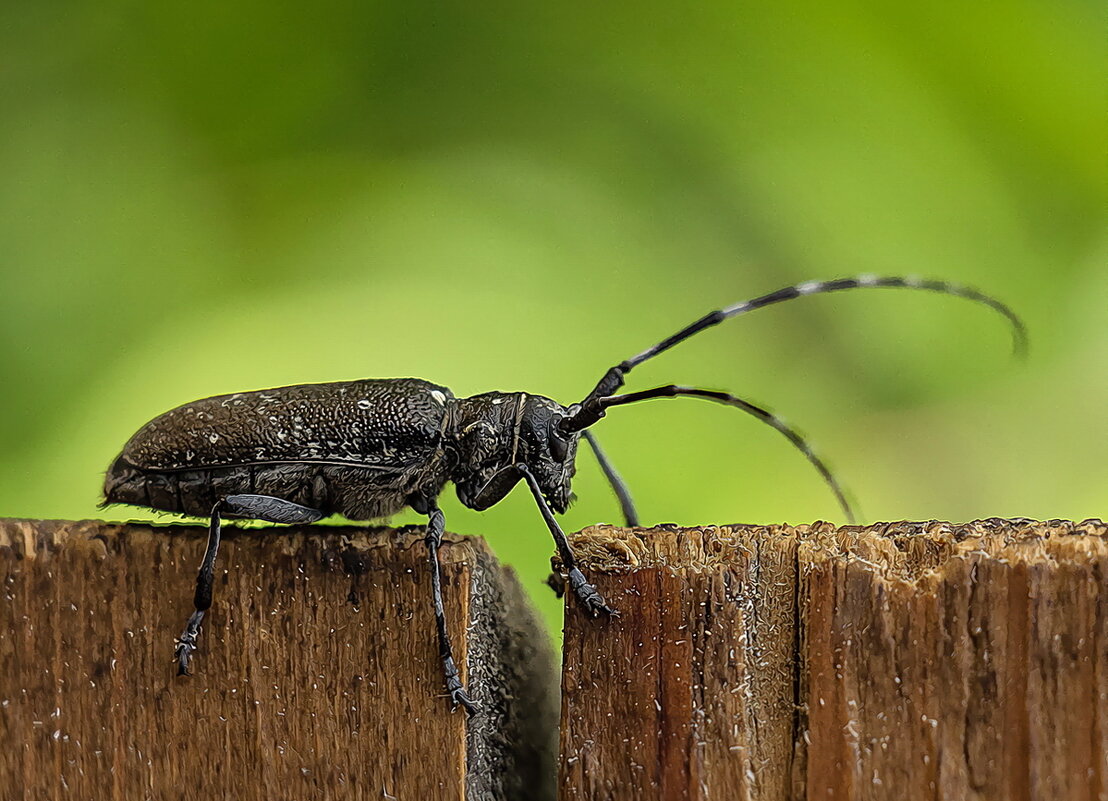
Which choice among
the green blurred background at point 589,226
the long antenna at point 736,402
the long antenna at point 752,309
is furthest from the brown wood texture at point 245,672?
the green blurred background at point 589,226

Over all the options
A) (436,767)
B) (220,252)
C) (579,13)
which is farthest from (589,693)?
(579,13)

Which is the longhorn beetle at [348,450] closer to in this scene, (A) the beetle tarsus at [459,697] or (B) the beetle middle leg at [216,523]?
(B) the beetle middle leg at [216,523]

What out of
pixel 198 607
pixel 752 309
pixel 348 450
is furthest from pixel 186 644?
pixel 752 309

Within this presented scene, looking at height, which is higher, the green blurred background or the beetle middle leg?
the green blurred background

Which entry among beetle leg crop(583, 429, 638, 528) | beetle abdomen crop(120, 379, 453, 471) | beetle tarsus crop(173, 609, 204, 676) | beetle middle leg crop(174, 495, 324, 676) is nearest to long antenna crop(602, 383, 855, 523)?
beetle leg crop(583, 429, 638, 528)

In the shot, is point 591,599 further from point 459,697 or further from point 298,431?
point 298,431

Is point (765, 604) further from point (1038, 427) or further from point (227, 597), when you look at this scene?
point (1038, 427)

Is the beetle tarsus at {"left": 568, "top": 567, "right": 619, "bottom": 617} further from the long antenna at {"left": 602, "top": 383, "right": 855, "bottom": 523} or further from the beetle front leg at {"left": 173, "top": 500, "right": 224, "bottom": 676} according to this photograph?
the long antenna at {"left": 602, "top": 383, "right": 855, "bottom": 523}
